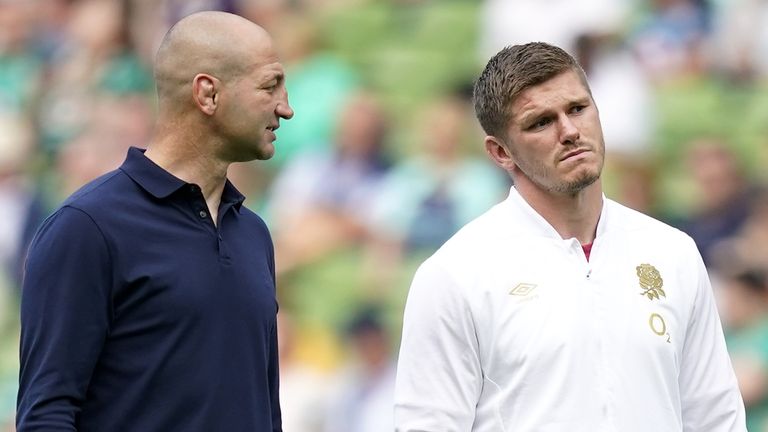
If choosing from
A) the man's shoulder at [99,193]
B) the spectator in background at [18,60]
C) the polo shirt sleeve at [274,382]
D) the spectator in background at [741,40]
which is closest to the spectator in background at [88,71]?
the spectator in background at [18,60]

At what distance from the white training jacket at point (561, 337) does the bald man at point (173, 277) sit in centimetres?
38

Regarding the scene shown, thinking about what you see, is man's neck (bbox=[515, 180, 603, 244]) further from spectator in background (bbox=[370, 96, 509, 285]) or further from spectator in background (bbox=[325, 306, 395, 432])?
spectator in background (bbox=[370, 96, 509, 285])

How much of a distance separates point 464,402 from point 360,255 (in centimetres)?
439

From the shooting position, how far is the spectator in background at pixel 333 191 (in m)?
7.68

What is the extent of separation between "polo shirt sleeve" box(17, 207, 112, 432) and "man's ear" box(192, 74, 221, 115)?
402 mm

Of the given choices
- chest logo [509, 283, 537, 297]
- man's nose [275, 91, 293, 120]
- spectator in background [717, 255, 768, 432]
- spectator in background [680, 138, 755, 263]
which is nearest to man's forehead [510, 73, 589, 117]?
chest logo [509, 283, 537, 297]

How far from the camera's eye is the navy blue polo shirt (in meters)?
2.85

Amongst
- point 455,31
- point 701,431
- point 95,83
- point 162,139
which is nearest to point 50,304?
point 162,139

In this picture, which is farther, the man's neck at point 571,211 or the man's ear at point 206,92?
the man's neck at point 571,211

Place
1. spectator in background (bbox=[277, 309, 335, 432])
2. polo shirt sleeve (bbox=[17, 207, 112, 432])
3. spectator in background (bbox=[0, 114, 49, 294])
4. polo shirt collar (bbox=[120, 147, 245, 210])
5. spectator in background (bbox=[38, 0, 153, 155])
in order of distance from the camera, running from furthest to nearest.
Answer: spectator in background (bbox=[38, 0, 153, 155]) < spectator in background (bbox=[0, 114, 49, 294]) < spectator in background (bbox=[277, 309, 335, 432]) < polo shirt collar (bbox=[120, 147, 245, 210]) < polo shirt sleeve (bbox=[17, 207, 112, 432])

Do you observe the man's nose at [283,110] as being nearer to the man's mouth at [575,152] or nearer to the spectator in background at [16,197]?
the man's mouth at [575,152]

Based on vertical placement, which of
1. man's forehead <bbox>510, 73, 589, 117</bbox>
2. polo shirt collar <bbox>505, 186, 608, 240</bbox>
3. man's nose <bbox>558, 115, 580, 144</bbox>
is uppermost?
man's forehead <bbox>510, 73, 589, 117</bbox>

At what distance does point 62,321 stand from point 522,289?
993 mm

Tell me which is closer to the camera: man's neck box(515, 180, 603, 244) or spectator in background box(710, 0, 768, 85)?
man's neck box(515, 180, 603, 244)
